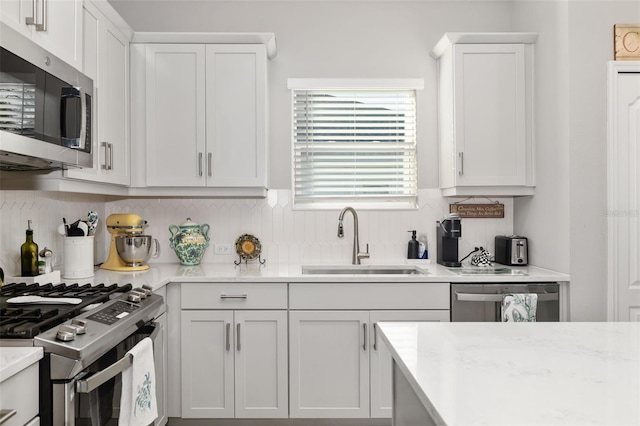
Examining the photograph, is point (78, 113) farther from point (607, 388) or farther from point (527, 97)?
point (527, 97)

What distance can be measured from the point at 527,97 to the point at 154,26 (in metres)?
2.60

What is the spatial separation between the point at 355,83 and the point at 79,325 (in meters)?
2.46

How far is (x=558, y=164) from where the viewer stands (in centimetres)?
274

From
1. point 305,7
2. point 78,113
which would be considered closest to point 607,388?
point 78,113

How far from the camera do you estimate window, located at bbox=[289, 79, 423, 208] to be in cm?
339

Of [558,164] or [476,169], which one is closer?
[558,164]

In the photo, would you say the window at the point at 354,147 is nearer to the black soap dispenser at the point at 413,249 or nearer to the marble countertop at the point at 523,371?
the black soap dispenser at the point at 413,249

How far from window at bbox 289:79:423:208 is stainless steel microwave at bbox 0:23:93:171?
1.60 meters

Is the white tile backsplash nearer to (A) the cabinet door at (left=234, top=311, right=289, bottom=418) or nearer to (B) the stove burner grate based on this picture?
(A) the cabinet door at (left=234, top=311, right=289, bottom=418)

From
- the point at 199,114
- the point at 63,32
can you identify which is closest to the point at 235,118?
the point at 199,114

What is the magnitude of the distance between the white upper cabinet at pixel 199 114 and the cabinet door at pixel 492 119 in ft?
4.22

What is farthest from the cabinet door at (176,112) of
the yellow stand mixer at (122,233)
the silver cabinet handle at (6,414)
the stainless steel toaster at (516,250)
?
the stainless steel toaster at (516,250)

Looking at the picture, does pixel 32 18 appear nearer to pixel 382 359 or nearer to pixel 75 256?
pixel 75 256

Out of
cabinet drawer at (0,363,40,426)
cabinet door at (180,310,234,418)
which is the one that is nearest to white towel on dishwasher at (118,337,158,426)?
cabinet drawer at (0,363,40,426)
